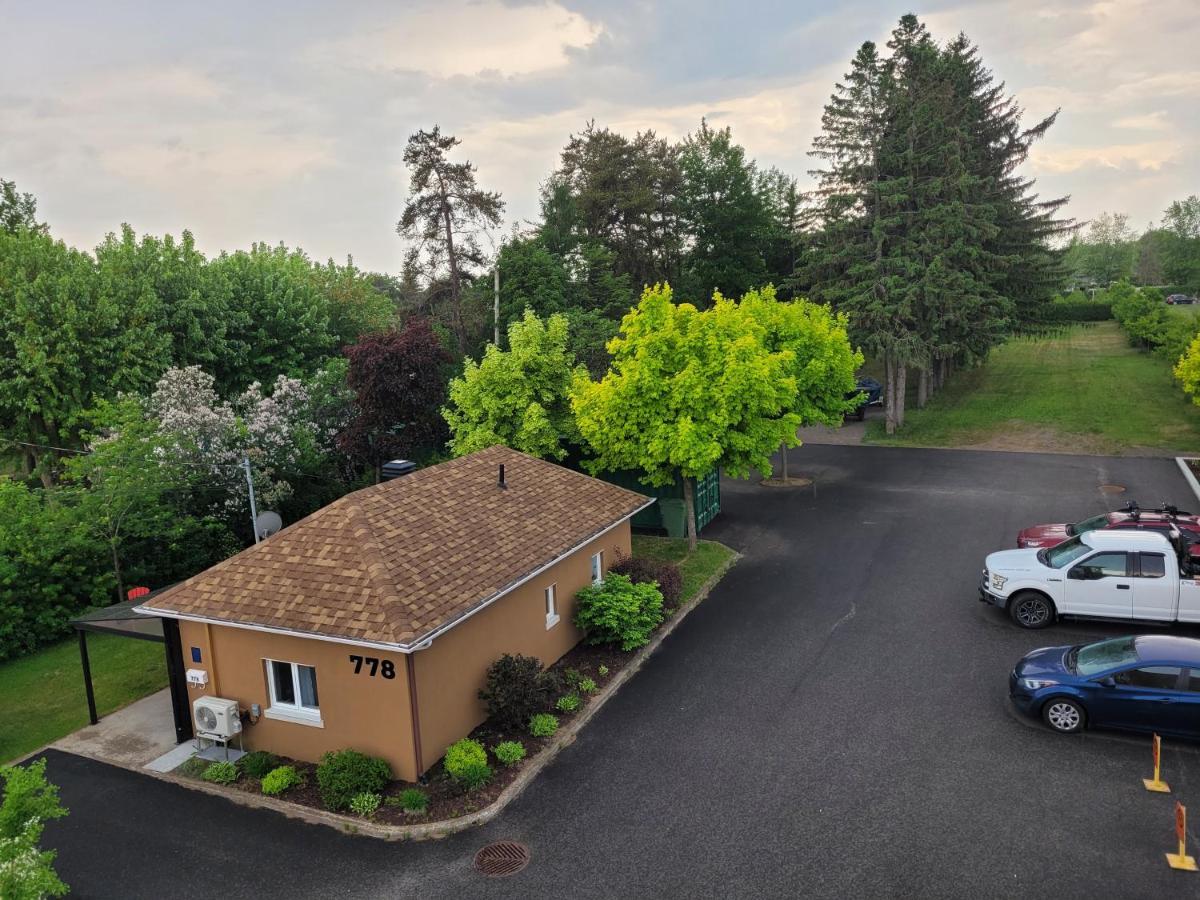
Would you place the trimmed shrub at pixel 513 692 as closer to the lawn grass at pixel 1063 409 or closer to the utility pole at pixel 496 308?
the utility pole at pixel 496 308

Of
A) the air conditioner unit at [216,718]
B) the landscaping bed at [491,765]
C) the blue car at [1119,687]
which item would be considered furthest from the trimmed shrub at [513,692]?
the blue car at [1119,687]

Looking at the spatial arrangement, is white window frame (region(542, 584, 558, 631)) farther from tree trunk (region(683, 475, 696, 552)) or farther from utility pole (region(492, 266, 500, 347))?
utility pole (region(492, 266, 500, 347))

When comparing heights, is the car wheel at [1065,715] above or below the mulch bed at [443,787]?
above

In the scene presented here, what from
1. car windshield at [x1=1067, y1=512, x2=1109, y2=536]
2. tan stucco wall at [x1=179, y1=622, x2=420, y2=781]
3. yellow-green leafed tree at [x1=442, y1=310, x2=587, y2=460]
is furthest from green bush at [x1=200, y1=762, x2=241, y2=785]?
car windshield at [x1=1067, y1=512, x2=1109, y2=536]

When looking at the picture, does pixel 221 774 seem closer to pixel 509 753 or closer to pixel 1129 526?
pixel 509 753

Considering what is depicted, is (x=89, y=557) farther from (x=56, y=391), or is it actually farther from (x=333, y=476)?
(x=56, y=391)

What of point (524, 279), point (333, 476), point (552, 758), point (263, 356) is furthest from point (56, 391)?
point (552, 758)
